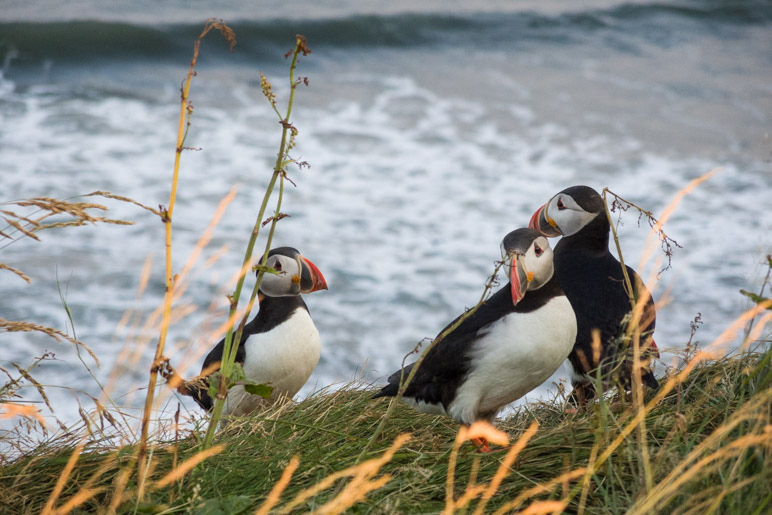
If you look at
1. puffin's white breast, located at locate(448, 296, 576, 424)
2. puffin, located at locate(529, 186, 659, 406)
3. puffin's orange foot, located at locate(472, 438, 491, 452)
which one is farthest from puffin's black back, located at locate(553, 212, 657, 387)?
puffin's orange foot, located at locate(472, 438, 491, 452)

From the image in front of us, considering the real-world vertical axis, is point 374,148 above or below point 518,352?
below

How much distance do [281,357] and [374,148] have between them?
755 centimetres

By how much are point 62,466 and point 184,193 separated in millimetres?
7245

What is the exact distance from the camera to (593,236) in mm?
3676

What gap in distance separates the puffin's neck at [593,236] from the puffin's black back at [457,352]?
2.32ft

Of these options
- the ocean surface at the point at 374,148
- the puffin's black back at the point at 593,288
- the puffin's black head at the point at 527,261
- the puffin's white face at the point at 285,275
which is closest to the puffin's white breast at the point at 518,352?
the puffin's black head at the point at 527,261

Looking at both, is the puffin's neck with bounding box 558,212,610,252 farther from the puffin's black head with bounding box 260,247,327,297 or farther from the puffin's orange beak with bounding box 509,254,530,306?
the puffin's black head with bounding box 260,247,327,297

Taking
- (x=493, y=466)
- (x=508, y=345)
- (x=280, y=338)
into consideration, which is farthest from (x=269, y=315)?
(x=493, y=466)

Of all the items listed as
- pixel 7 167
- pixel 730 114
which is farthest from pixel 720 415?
pixel 730 114

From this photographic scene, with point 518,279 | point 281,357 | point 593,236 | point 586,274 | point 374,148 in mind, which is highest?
point 518,279

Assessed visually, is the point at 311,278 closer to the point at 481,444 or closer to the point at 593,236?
the point at 593,236

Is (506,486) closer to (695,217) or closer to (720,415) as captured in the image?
(720,415)

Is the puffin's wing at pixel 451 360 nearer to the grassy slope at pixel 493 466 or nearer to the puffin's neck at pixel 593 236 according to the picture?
the grassy slope at pixel 493 466

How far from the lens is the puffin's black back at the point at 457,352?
2.99 meters
